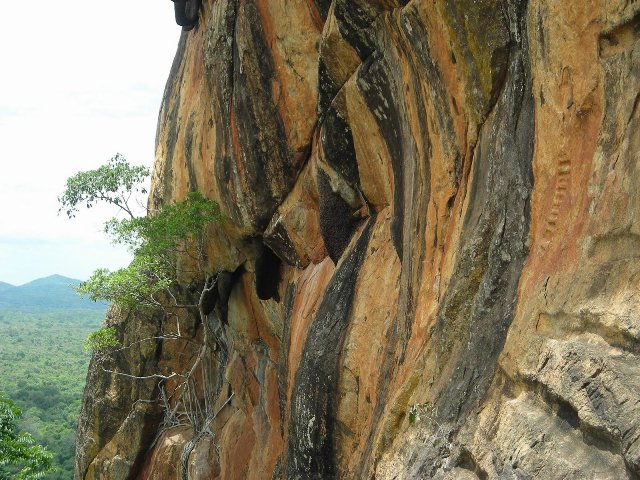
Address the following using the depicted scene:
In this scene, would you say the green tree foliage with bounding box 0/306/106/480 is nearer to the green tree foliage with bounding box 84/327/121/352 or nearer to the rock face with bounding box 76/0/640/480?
the green tree foliage with bounding box 84/327/121/352

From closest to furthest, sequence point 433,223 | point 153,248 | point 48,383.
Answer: point 433,223 → point 153,248 → point 48,383

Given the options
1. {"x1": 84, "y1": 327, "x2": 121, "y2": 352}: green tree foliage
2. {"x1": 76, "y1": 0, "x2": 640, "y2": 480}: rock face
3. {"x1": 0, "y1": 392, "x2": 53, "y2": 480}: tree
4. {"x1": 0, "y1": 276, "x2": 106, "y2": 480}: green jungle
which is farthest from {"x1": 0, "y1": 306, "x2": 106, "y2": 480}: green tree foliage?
{"x1": 76, "y1": 0, "x2": 640, "y2": 480}: rock face

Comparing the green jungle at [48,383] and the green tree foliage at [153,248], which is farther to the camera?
the green jungle at [48,383]

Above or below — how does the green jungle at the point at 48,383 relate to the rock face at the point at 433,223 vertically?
below

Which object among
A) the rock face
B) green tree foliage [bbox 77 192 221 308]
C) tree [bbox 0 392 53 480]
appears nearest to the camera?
the rock face

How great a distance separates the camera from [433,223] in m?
7.52

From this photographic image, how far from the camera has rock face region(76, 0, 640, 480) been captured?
14.6ft

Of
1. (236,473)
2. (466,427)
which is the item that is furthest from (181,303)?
(466,427)

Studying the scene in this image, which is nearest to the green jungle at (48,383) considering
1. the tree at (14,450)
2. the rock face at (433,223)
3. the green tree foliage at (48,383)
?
the green tree foliage at (48,383)

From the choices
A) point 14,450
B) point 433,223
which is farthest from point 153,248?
point 433,223

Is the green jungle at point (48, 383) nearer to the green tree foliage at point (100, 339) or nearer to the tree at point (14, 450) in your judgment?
the tree at point (14, 450)

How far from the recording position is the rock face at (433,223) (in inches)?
175

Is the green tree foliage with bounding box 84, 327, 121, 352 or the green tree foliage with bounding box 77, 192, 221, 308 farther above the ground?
the green tree foliage with bounding box 77, 192, 221, 308

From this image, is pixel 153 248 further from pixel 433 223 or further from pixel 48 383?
pixel 48 383
